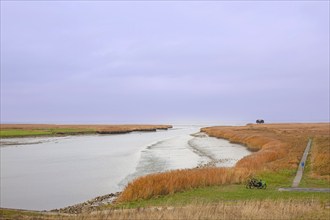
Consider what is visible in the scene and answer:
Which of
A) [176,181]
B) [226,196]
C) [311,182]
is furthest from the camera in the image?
[311,182]

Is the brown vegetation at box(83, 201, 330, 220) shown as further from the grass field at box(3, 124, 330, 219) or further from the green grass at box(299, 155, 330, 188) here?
the green grass at box(299, 155, 330, 188)

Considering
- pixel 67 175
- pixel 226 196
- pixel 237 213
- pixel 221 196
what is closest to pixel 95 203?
pixel 221 196

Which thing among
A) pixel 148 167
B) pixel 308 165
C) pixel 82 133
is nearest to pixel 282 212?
pixel 308 165

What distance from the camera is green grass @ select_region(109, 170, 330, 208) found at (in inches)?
679

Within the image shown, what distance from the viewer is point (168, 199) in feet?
61.1

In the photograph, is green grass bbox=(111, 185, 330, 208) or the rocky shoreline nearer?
green grass bbox=(111, 185, 330, 208)

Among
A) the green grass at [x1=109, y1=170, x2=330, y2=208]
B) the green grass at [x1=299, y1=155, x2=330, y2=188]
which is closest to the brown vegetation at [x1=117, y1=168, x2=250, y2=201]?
the green grass at [x1=109, y1=170, x2=330, y2=208]

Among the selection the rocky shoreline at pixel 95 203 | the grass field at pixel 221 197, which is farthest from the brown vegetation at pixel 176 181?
the rocky shoreline at pixel 95 203

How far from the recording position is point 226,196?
1862 cm

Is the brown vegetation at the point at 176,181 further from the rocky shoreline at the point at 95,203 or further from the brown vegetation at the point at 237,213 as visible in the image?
the brown vegetation at the point at 237,213

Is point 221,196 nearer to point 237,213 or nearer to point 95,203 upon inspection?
point 237,213

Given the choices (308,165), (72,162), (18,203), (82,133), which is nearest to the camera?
(18,203)

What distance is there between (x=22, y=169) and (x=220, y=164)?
1806cm

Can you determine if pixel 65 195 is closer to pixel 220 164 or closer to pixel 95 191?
pixel 95 191
